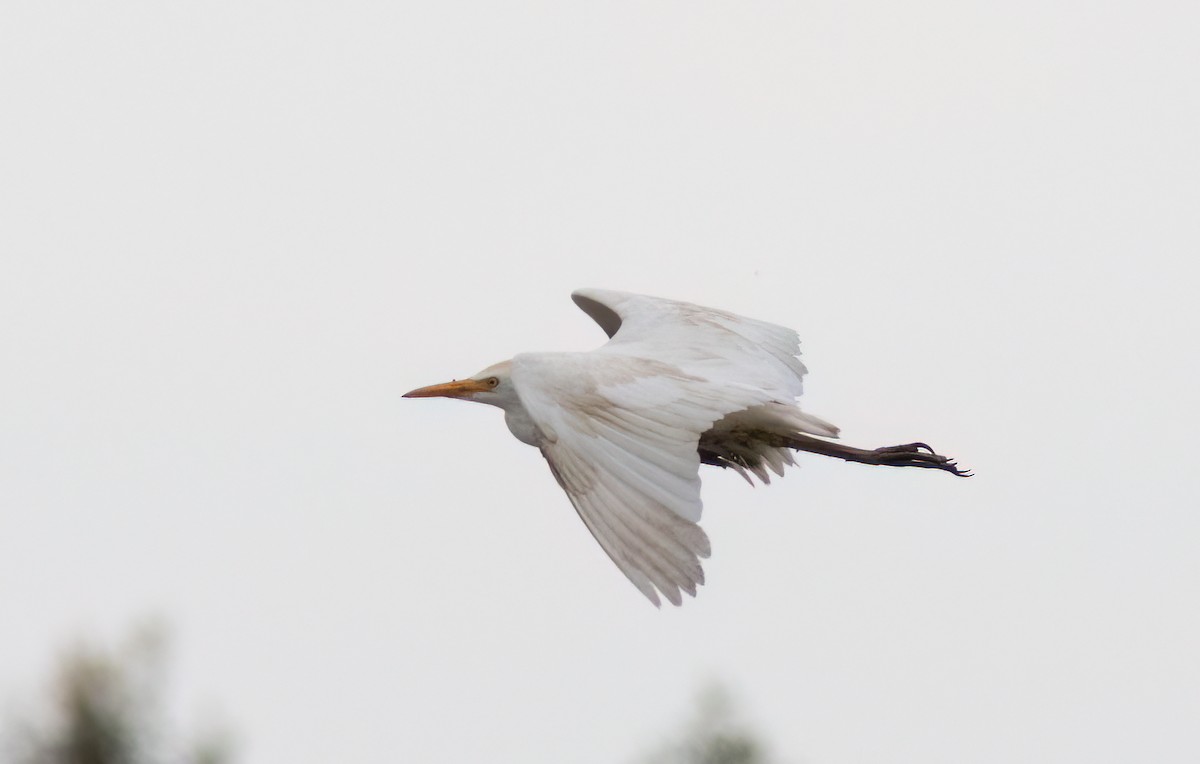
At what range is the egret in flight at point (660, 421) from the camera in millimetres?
7801

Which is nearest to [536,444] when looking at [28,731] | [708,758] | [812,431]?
[812,431]

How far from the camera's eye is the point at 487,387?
31.7 ft

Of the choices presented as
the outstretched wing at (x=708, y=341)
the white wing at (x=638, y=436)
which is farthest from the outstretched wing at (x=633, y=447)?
the outstretched wing at (x=708, y=341)

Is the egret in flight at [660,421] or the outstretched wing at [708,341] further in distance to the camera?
the outstretched wing at [708,341]

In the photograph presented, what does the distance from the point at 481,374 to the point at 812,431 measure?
4.87 ft

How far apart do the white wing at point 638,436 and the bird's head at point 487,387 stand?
460 mm

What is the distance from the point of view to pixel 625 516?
7871 mm

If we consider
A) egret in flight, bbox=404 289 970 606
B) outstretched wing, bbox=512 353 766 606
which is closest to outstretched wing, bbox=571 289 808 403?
egret in flight, bbox=404 289 970 606

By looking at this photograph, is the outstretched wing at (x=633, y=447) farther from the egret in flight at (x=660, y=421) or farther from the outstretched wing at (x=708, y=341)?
the outstretched wing at (x=708, y=341)

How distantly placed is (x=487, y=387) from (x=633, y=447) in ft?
5.45

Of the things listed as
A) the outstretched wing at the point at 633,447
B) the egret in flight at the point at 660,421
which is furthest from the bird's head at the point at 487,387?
the outstretched wing at the point at 633,447

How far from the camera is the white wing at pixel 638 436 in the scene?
773cm

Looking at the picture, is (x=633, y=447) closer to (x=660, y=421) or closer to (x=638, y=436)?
(x=638, y=436)

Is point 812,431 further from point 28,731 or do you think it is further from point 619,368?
point 28,731
